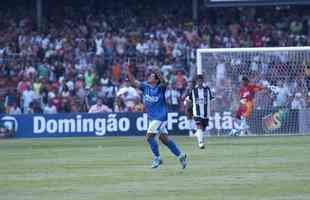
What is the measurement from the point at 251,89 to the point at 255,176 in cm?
1685

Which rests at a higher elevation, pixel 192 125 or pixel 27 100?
pixel 27 100

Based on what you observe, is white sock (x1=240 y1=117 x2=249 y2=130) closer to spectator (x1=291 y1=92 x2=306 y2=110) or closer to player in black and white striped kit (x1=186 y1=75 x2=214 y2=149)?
spectator (x1=291 y1=92 x2=306 y2=110)

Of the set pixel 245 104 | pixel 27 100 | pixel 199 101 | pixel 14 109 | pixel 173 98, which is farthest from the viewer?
pixel 27 100

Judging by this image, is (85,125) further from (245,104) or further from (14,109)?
(245,104)

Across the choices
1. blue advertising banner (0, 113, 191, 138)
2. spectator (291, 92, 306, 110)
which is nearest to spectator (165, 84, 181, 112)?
blue advertising banner (0, 113, 191, 138)

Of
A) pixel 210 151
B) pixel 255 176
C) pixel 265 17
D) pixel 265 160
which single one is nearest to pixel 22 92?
pixel 265 17

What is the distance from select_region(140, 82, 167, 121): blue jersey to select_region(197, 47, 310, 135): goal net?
1343cm

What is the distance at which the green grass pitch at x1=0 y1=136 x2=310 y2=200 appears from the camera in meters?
16.2

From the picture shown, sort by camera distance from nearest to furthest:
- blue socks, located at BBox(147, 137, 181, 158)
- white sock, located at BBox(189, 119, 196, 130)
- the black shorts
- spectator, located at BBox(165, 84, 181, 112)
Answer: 1. blue socks, located at BBox(147, 137, 181, 158)
2. the black shorts
3. white sock, located at BBox(189, 119, 196, 130)
4. spectator, located at BBox(165, 84, 181, 112)

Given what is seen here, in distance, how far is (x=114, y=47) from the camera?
4206 centimetres

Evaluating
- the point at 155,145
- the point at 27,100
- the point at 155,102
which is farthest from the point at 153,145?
the point at 27,100

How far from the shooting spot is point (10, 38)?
43.9 meters

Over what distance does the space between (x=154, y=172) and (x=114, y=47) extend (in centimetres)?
2206

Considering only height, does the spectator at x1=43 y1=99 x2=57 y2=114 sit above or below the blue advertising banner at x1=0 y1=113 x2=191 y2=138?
above
